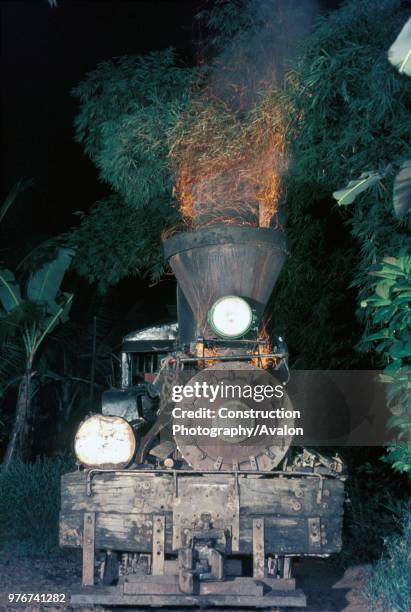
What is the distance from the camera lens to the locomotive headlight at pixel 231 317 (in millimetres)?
4992

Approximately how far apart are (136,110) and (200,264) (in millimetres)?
5473

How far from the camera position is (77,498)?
4.71 meters

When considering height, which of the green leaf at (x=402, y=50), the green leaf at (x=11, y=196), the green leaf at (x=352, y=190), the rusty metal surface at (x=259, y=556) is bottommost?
the rusty metal surface at (x=259, y=556)

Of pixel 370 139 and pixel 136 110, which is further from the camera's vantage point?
pixel 136 110

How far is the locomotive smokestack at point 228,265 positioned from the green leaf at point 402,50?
6.98ft

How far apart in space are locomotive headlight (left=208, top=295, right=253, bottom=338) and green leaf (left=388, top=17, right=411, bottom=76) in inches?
79.4

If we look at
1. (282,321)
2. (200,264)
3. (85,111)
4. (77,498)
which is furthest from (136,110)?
(77,498)

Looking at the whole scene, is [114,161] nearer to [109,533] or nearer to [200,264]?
[200,264]

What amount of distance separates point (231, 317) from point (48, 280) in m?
5.48

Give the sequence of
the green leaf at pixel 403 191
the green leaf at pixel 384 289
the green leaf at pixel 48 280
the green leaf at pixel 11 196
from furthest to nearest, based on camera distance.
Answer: the green leaf at pixel 11 196 → the green leaf at pixel 48 280 → the green leaf at pixel 384 289 → the green leaf at pixel 403 191

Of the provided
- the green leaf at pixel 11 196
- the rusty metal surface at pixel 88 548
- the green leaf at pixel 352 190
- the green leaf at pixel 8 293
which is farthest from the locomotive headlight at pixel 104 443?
the green leaf at pixel 11 196

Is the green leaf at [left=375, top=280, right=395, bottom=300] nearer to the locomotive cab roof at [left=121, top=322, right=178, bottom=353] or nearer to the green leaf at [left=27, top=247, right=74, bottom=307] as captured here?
the locomotive cab roof at [left=121, top=322, right=178, bottom=353]

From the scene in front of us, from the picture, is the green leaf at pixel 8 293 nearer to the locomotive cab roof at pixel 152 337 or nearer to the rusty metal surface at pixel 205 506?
the locomotive cab roof at pixel 152 337

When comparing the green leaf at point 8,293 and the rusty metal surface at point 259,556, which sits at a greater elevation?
the green leaf at point 8,293
